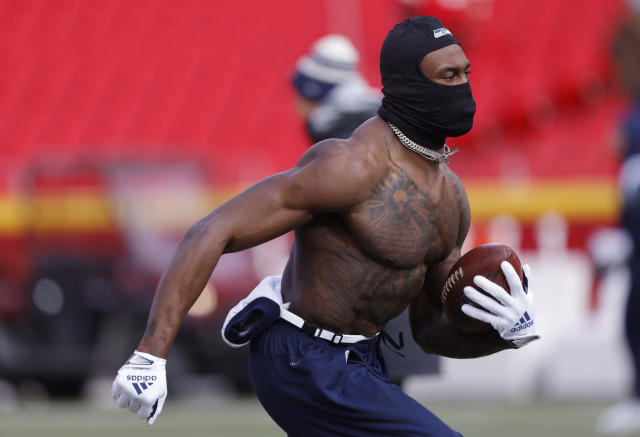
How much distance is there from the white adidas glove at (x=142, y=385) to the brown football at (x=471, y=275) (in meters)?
0.89

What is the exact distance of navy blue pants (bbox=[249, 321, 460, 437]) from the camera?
3279mm

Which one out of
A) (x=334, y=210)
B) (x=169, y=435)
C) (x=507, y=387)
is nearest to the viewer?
(x=334, y=210)

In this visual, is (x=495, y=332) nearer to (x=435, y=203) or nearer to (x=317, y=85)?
(x=435, y=203)

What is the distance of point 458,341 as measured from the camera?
3678mm

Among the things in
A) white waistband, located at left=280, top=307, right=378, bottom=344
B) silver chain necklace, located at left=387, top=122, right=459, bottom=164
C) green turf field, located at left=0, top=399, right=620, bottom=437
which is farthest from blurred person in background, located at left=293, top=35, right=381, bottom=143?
green turf field, located at left=0, top=399, right=620, bottom=437

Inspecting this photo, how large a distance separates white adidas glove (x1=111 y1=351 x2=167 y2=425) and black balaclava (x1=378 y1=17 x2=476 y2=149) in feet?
3.13

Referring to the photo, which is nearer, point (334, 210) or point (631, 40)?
point (334, 210)

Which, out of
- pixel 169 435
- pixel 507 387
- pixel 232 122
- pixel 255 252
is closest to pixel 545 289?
pixel 507 387

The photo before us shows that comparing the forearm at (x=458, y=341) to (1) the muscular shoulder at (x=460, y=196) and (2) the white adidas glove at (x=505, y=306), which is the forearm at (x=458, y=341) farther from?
(1) the muscular shoulder at (x=460, y=196)

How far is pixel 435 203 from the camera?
344cm

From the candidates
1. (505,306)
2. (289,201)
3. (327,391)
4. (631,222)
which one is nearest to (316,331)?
(327,391)

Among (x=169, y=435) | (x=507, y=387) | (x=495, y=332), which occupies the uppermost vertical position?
(x=495, y=332)

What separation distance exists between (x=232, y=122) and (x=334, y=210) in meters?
11.4

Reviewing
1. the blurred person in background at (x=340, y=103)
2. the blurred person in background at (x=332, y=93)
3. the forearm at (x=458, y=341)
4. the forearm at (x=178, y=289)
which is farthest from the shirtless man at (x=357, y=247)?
the blurred person in background at (x=332, y=93)
